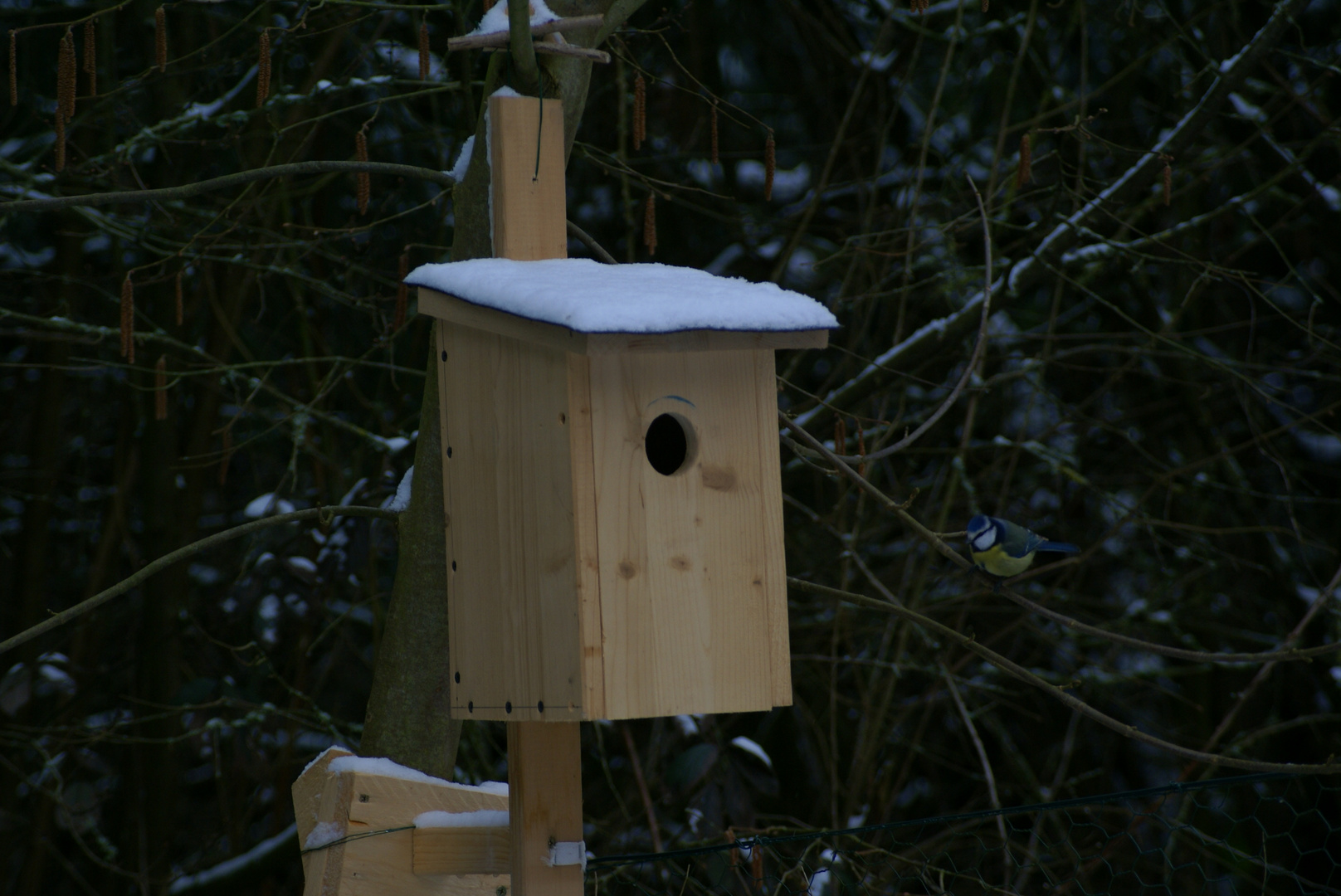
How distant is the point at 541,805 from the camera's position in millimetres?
1847

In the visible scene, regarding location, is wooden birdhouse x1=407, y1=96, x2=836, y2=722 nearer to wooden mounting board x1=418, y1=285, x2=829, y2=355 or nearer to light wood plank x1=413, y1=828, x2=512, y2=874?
wooden mounting board x1=418, y1=285, x2=829, y2=355

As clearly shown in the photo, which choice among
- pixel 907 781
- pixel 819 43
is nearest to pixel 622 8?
pixel 819 43

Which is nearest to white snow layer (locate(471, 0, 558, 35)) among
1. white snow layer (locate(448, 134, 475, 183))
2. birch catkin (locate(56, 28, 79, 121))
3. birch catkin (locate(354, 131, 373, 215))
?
white snow layer (locate(448, 134, 475, 183))

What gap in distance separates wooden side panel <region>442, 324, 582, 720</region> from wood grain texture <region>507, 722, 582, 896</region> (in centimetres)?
7

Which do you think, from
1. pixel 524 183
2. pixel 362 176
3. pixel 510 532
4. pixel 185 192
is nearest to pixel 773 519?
pixel 510 532

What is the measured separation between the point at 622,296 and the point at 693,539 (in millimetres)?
338

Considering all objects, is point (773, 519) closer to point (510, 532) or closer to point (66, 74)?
point (510, 532)

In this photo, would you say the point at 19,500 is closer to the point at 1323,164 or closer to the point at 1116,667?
the point at 1116,667

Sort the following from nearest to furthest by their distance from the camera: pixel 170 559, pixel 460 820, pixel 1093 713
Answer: pixel 460 820 < pixel 1093 713 < pixel 170 559

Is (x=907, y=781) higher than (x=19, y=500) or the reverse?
the reverse

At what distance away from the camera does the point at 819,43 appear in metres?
4.85

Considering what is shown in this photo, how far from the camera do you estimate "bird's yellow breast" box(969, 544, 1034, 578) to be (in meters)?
2.64

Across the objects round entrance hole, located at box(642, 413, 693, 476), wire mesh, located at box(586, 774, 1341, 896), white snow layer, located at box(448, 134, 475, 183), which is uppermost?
white snow layer, located at box(448, 134, 475, 183)

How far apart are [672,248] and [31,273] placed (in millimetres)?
2054
